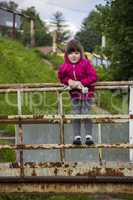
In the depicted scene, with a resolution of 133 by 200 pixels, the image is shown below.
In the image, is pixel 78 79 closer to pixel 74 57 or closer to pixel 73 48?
pixel 74 57

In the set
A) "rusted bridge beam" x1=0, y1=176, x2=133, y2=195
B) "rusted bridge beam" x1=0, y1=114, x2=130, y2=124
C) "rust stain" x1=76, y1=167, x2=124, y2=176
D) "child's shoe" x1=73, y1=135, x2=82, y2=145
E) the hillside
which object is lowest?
"rusted bridge beam" x1=0, y1=176, x2=133, y2=195

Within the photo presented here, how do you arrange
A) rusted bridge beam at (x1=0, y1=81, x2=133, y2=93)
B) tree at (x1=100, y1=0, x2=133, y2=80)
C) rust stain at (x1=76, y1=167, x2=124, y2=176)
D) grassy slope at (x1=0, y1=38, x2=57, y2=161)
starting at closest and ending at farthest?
rust stain at (x1=76, y1=167, x2=124, y2=176)
rusted bridge beam at (x1=0, y1=81, x2=133, y2=93)
tree at (x1=100, y1=0, x2=133, y2=80)
grassy slope at (x1=0, y1=38, x2=57, y2=161)

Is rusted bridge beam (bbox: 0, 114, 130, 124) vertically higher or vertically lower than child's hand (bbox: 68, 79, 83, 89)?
lower

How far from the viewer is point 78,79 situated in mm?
6852

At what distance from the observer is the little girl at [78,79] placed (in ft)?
22.2

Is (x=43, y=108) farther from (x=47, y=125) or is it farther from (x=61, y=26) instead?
(x=61, y=26)

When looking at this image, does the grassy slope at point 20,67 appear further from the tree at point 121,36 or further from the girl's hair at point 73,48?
the girl's hair at point 73,48

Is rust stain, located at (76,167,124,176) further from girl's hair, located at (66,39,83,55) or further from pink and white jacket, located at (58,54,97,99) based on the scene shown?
girl's hair, located at (66,39,83,55)

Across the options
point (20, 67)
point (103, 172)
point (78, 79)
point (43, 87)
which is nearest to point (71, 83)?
point (78, 79)

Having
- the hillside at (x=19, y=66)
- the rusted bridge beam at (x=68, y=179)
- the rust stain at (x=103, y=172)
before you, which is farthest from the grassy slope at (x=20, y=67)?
the rust stain at (x=103, y=172)

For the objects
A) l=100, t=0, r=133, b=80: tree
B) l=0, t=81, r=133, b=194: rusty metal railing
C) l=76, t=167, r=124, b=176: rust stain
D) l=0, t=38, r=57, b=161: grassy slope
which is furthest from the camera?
l=0, t=38, r=57, b=161: grassy slope

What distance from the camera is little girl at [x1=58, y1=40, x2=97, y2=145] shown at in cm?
677

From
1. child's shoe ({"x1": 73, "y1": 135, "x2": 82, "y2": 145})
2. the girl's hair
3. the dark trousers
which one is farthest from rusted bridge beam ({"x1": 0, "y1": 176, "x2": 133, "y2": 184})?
the girl's hair

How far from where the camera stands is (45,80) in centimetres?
2031
